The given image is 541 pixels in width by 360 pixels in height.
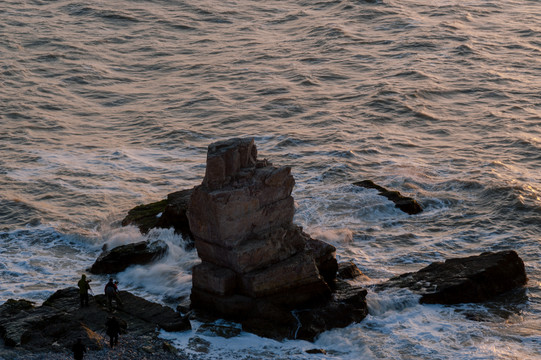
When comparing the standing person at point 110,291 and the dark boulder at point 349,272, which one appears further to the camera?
the dark boulder at point 349,272

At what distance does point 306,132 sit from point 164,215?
43.9 ft

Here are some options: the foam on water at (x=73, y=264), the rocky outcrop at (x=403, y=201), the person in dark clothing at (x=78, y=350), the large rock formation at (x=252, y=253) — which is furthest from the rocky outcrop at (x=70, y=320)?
the rocky outcrop at (x=403, y=201)

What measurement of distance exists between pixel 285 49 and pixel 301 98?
30.8ft

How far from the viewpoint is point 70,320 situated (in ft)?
71.4

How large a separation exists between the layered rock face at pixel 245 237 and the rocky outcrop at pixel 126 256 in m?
3.79

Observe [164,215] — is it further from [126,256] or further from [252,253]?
[252,253]

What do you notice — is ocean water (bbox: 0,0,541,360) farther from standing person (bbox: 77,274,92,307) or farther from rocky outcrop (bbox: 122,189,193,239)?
standing person (bbox: 77,274,92,307)

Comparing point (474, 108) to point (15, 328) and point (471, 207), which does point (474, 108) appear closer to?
point (471, 207)

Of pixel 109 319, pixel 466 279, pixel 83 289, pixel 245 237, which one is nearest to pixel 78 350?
pixel 109 319

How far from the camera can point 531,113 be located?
42.2m

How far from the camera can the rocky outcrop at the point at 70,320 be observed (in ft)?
68.6

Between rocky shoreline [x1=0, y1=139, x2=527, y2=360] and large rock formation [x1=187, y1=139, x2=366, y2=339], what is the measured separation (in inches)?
1.1

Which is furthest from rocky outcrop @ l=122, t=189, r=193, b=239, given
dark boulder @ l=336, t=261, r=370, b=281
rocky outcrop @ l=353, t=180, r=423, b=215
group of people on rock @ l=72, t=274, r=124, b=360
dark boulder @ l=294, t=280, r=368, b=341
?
rocky outcrop @ l=353, t=180, r=423, b=215

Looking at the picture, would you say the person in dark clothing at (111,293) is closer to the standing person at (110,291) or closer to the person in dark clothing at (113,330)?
the standing person at (110,291)
